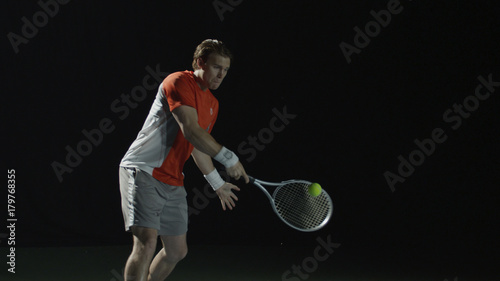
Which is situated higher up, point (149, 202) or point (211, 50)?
point (211, 50)

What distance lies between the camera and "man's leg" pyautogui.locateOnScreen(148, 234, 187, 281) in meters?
2.52

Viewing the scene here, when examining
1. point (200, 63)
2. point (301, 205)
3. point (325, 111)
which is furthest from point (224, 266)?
point (200, 63)

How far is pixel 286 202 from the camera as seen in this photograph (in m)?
2.82

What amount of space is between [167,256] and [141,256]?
339 millimetres

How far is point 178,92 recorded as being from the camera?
233cm

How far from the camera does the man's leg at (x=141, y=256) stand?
2211 mm

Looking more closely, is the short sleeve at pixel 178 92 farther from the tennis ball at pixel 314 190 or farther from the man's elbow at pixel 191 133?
the tennis ball at pixel 314 190

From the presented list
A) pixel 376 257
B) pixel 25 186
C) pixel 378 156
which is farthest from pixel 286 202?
pixel 25 186

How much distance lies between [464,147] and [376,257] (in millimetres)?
1260

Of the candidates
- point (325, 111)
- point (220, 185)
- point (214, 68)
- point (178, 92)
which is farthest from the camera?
point (325, 111)

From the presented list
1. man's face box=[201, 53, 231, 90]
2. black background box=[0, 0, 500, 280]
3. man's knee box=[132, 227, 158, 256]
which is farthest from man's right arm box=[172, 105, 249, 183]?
black background box=[0, 0, 500, 280]

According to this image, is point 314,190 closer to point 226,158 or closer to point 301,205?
point 301,205

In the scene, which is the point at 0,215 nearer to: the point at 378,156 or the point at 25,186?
the point at 25,186

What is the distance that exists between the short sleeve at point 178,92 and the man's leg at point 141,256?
540 mm
